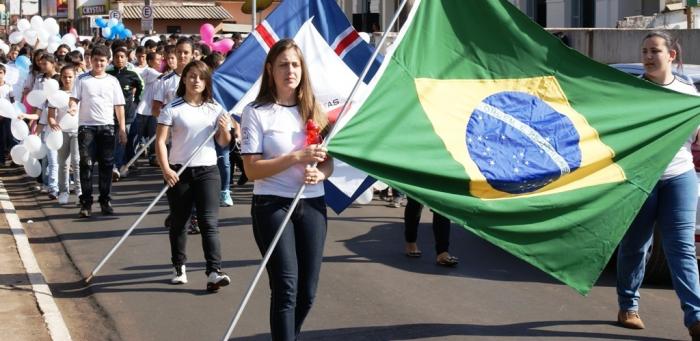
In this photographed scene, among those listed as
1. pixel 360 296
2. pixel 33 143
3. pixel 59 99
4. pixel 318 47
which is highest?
pixel 318 47

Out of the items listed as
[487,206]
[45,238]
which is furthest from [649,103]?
[45,238]

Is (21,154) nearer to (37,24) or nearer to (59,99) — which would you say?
(59,99)

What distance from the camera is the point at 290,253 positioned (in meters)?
5.96

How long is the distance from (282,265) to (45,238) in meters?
6.06

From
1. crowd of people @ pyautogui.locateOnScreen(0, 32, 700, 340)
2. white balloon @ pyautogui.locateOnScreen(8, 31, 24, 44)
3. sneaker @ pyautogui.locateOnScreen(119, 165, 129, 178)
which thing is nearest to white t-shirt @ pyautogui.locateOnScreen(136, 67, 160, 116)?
sneaker @ pyautogui.locateOnScreen(119, 165, 129, 178)

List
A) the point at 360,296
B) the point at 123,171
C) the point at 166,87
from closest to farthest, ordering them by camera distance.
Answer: the point at 360,296 < the point at 166,87 < the point at 123,171

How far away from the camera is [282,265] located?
19.4ft

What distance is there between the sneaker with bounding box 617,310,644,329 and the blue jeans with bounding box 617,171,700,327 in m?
0.36

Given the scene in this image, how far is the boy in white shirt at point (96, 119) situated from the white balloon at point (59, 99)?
385 millimetres

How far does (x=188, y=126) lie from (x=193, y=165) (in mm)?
312

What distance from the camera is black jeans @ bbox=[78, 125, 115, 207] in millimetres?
12469

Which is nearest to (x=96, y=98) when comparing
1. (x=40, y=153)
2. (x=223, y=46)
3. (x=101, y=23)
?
(x=40, y=153)

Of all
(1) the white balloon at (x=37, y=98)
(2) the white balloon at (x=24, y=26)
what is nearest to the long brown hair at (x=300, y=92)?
(1) the white balloon at (x=37, y=98)

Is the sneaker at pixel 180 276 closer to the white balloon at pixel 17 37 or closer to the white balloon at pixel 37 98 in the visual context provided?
the white balloon at pixel 37 98
